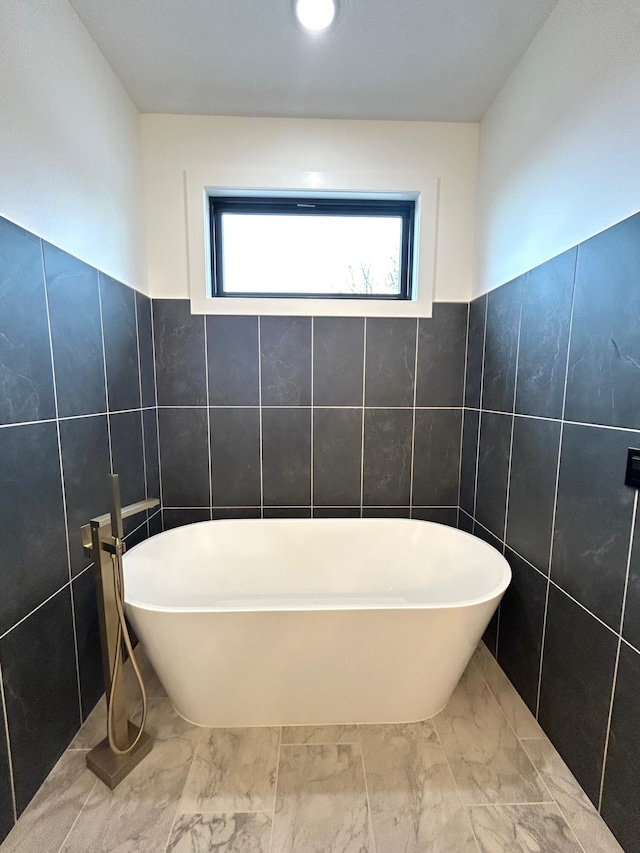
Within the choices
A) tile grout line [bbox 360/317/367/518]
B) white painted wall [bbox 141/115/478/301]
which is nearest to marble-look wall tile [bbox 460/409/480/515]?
tile grout line [bbox 360/317/367/518]

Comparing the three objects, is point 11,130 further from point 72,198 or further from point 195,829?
point 195,829

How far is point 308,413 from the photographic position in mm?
1885

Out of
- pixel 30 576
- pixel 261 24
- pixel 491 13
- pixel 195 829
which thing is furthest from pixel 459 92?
pixel 195 829

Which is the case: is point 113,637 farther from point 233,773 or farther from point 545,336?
point 545,336

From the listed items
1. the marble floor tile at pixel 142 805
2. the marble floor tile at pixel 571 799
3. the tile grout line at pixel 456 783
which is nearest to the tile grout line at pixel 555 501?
the marble floor tile at pixel 571 799

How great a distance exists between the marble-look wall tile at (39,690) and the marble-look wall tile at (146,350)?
93 cm

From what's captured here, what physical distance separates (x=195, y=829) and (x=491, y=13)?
2.69m

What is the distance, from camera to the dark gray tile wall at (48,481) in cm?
96

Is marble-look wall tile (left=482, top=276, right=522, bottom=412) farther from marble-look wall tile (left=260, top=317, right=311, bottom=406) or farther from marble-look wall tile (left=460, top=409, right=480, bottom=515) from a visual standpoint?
marble-look wall tile (left=260, top=317, right=311, bottom=406)

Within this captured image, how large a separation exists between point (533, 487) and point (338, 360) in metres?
1.05

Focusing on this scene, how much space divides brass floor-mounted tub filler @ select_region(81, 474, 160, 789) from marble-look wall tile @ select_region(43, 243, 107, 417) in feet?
1.30

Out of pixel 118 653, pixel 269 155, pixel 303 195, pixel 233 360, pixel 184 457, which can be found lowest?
pixel 118 653

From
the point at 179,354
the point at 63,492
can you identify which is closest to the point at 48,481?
the point at 63,492

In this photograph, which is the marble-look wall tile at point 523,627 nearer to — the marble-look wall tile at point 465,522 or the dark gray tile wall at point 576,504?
the dark gray tile wall at point 576,504
